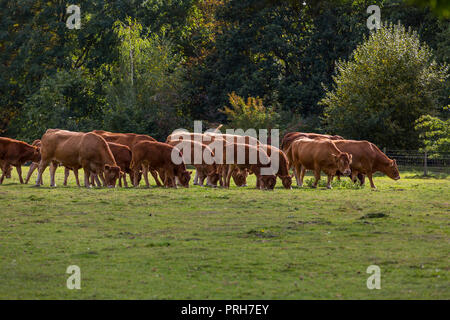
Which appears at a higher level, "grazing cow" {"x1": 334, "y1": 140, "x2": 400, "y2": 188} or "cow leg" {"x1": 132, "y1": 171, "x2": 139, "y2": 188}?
"grazing cow" {"x1": 334, "y1": 140, "x2": 400, "y2": 188}

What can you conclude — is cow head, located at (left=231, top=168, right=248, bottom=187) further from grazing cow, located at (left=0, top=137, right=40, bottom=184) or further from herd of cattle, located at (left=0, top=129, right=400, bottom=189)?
grazing cow, located at (left=0, top=137, right=40, bottom=184)

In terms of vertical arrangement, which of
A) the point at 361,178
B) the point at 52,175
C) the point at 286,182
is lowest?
the point at 286,182

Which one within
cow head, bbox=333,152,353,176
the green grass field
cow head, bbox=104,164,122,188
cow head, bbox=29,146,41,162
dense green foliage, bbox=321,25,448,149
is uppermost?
dense green foliage, bbox=321,25,448,149

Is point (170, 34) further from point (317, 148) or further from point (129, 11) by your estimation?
point (317, 148)

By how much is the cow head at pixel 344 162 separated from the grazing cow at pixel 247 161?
2363 mm

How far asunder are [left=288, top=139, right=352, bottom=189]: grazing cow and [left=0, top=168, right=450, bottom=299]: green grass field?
5.20 meters

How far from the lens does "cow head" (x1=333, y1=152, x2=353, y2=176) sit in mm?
26016

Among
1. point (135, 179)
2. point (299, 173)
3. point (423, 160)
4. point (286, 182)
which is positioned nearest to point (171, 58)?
point (423, 160)

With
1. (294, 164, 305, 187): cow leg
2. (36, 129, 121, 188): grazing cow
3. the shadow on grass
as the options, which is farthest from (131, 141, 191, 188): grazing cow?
the shadow on grass

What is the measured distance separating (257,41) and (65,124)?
52.8 feet

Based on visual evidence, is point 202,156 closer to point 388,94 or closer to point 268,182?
point 268,182

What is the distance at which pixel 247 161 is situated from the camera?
26266 millimetres

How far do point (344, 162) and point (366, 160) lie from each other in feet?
6.22

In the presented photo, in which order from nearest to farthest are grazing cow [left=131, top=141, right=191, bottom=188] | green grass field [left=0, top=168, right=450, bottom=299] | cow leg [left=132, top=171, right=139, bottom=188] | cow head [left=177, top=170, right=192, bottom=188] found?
green grass field [left=0, top=168, right=450, bottom=299] < grazing cow [left=131, top=141, right=191, bottom=188] < cow head [left=177, top=170, right=192, bottom=188] < cow leg [left=132, top=171, right=139, bottom=188]
